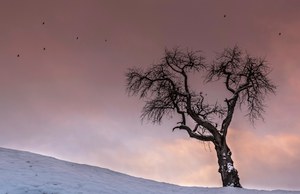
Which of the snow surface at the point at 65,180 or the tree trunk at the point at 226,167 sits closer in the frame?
the snow surface at the point at 65,180

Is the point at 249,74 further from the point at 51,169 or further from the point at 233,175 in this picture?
the point at 51,169

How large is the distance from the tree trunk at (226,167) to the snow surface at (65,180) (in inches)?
171

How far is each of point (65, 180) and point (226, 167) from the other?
40.9 ft

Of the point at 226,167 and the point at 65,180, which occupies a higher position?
the point at 226,167

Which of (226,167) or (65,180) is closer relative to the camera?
(65,180)

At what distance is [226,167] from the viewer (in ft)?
89.2

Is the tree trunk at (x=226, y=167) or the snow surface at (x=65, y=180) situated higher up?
the tree trunk at (x=226, y=167)

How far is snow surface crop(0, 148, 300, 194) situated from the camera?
50.3 ft

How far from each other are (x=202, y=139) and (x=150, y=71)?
5507 millimetres

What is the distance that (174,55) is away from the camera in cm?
3109

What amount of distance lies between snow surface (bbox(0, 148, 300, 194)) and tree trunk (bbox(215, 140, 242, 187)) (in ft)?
Answer: 14.3

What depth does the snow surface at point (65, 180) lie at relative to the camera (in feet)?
50.3

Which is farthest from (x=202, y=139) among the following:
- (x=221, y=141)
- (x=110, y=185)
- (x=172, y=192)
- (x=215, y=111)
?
(x=110, y=185)

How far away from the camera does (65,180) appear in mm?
16781
